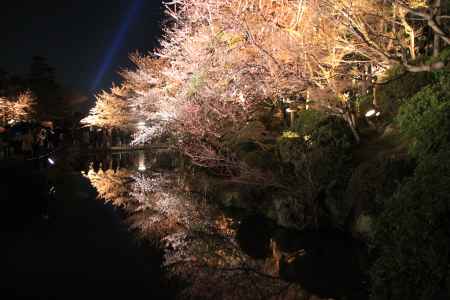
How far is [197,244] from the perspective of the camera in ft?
27.0

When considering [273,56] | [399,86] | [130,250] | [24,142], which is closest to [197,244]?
[130,250]

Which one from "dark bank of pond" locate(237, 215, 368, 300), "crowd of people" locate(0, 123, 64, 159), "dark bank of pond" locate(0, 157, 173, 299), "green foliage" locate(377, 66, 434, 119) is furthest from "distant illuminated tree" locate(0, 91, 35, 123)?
"green foliage" locate(377, 66, 434, 119)

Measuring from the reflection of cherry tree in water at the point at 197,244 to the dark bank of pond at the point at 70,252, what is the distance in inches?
17.7

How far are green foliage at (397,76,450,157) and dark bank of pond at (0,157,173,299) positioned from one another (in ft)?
14.5

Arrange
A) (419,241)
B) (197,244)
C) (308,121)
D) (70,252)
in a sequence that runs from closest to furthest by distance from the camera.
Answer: (419,241), (70,252), (197,244), (308,121)

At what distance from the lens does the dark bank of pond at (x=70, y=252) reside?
20.0 feet

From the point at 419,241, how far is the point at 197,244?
5.20 metres

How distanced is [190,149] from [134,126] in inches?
845

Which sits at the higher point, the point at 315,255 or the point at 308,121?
the point at 308,121

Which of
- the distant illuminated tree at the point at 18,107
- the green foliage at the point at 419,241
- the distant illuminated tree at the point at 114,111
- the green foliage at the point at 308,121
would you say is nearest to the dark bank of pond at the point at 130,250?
the green foliage at the point at 419,241

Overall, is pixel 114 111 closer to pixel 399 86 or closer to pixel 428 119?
pixel 399 86

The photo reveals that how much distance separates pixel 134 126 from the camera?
106ft

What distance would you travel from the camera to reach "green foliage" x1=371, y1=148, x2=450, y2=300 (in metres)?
3.61

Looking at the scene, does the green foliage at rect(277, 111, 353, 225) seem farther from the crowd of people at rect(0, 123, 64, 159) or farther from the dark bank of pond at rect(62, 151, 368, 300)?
the crowd of people at rect(0, 123, 64, 159)
